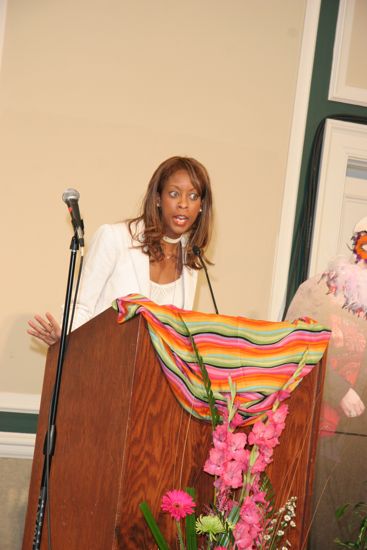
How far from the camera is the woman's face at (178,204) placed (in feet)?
9.52

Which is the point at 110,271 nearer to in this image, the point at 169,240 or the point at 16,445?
the point at 169,240

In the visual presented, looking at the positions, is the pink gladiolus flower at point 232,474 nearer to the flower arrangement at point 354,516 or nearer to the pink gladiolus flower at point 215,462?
the pink gladiolus flower at point 215,462

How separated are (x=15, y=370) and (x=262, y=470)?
2380 mm

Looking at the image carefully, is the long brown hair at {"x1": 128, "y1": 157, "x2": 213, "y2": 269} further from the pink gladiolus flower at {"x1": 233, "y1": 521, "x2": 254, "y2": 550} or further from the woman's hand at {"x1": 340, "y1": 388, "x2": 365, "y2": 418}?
the pink gladiolus flower at {"x1": 233, "y1": 521, "x2": 254, "y2": 550}

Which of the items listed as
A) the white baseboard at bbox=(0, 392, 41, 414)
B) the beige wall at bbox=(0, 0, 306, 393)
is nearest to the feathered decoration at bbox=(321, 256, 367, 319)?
the beige wall at bbox=(0, 0, 306, 393)

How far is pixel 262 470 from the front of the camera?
1978mm

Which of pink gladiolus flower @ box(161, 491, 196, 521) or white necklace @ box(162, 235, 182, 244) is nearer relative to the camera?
pink gladiolus flower @ box(161, 491, 196, 521)

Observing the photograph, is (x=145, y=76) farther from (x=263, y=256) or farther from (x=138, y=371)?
(x=138, y=371)

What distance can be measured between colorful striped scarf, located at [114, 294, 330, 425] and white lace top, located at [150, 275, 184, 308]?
0.86m

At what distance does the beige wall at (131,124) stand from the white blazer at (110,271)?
1307 mm

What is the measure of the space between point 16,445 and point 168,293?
5.08ft

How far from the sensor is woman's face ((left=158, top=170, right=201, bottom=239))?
114 inches

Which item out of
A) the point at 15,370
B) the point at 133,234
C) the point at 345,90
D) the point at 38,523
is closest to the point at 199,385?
the point at 38,523

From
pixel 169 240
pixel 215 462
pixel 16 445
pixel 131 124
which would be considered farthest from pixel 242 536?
pixel 131 124
